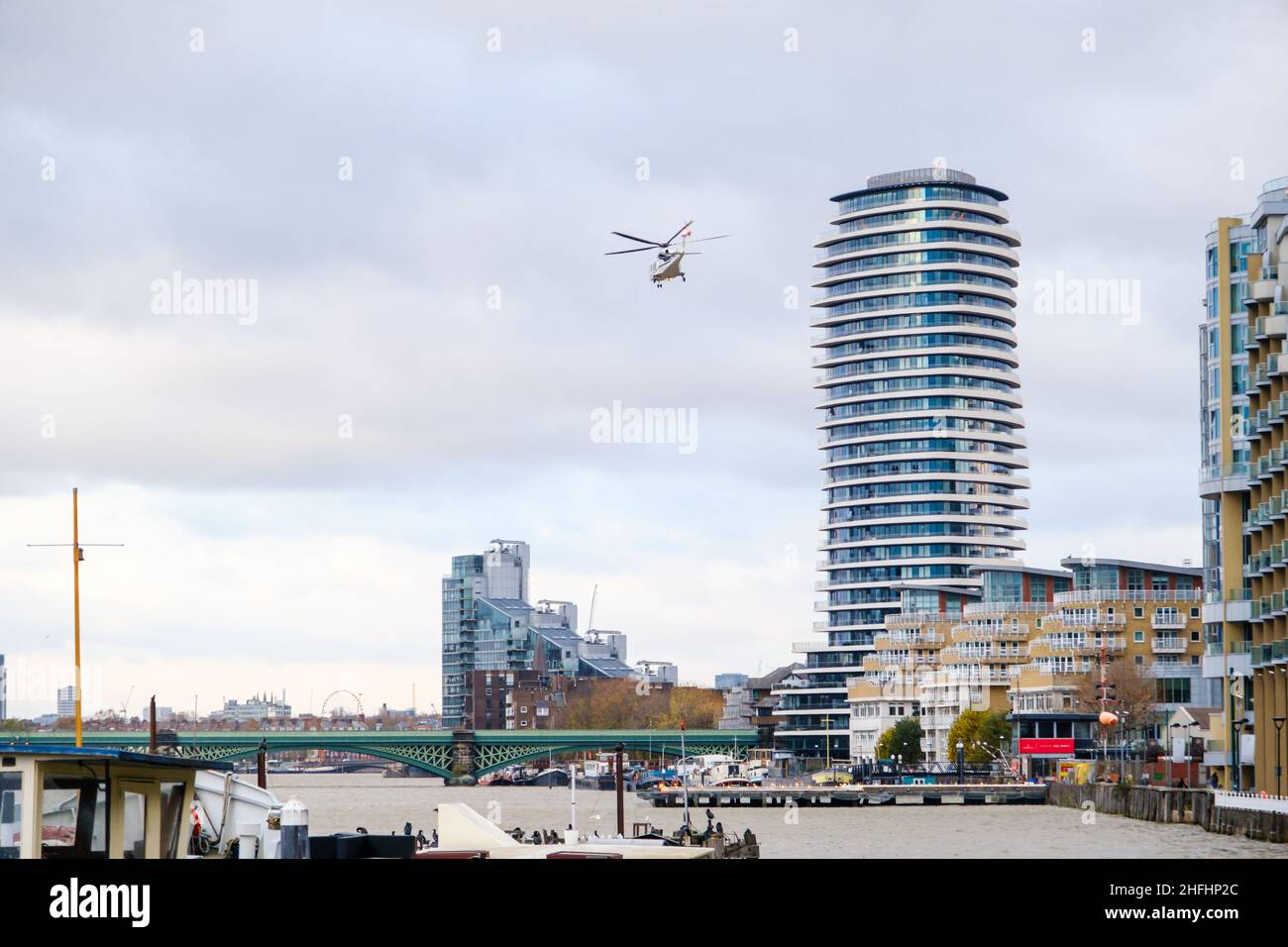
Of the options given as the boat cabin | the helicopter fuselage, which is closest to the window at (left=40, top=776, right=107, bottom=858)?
the boat cabin

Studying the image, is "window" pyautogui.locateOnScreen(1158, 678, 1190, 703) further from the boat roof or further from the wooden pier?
the boat roof

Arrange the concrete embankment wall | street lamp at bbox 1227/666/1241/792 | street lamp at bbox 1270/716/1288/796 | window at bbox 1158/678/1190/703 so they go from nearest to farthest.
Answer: the concrete embankment wall < street lamp at bbox 1270/716/1288/796 < street lamp at bbox 1227/666/1241/792 < window at bbox 1158/678/1190/703

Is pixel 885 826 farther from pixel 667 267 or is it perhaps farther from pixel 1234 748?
pixel 667 267

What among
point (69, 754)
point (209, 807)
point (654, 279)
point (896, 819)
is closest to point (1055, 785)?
point (896, 819)
